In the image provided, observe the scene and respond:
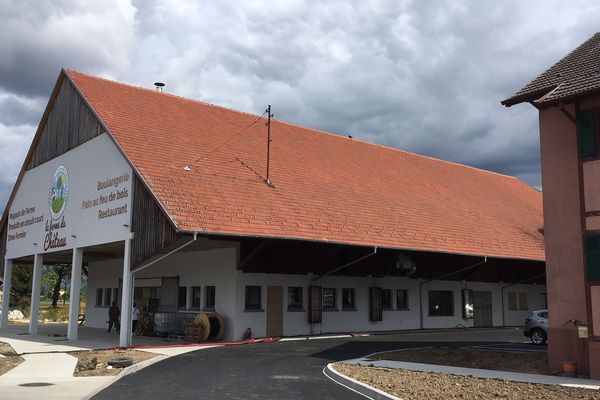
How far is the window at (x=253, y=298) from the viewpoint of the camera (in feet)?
84.9

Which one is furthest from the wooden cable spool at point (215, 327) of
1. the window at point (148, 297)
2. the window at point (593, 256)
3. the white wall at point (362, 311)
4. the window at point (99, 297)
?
the window at point (593, 256)

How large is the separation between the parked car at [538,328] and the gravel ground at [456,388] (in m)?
11.0

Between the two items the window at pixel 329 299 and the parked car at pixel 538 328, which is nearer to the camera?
the parked car at pixel 538 328

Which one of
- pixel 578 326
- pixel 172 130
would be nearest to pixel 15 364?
pixel 172 130

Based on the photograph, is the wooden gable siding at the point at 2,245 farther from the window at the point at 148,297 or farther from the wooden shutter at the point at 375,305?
the wooden shutter at the point at 375,305

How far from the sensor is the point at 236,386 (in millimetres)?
12742

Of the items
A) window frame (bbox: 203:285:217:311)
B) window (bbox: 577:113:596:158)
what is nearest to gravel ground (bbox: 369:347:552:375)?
window (bbox: 577:113:596:158)

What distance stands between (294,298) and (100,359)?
11216 mm

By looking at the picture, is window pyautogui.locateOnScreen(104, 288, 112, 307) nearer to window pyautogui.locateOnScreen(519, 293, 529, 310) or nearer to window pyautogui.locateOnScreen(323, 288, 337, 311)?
window pyautogui.locateOnScreen(323, 288, 337, 311)

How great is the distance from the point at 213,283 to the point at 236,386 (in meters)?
13.9

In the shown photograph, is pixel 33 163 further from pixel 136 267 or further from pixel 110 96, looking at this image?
pixel 136 267

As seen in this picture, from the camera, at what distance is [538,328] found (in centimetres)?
2334

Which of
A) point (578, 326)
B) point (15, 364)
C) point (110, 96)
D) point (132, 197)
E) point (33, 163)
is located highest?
point (110, 96)

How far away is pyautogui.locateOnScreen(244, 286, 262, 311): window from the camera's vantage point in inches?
1019
